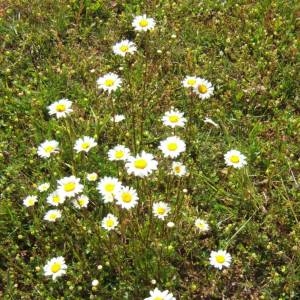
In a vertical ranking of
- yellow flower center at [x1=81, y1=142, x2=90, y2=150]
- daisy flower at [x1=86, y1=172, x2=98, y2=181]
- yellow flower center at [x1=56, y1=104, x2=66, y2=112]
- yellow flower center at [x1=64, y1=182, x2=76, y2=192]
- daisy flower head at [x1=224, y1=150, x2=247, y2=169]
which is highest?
yellow flower center at [x1=56, y1=104, x2=66, y2=112]

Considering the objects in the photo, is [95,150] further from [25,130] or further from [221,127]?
[221,127]

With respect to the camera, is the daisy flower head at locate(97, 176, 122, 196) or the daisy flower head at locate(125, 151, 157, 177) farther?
the daisy flower head at locate(97, 176, 122, 196)

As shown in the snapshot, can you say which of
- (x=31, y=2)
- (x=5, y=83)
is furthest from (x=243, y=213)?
Result: (x=31, y=2)

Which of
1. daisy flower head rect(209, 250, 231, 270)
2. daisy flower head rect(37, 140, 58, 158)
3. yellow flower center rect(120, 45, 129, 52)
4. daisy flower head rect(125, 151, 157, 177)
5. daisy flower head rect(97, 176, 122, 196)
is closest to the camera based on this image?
daisy flower head rect(125, 151, 157, 177)

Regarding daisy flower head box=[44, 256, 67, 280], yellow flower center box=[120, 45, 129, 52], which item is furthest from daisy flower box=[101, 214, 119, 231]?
yellow flower center box=[120, 45, 129, 52]

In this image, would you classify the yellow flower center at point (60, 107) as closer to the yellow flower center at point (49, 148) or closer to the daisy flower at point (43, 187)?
the yellow flower center at point (49, 148)

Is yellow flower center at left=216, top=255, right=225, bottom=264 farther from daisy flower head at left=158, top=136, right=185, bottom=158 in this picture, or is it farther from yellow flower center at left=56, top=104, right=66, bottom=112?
yellow flower center at left=56, top=104, right=66, bottom=112

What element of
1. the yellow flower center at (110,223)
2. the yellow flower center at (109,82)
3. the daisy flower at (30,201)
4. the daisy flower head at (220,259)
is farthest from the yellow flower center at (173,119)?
the daisy flower at (30,201)

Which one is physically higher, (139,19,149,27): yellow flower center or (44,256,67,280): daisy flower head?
(139,19,149,27): yellow flower center
